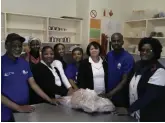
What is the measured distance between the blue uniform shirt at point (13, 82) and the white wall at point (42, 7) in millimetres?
2396

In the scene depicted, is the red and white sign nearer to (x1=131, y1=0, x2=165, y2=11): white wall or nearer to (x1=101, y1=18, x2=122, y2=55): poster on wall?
(x1=101, y1=18, x2=122, y2=55): poster on wall

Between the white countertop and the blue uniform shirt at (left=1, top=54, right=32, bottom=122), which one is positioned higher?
the blue uniform shirt at (left=1, top=54, right=32, bottom=122)

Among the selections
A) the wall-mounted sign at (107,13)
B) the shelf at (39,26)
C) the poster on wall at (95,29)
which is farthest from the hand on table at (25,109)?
the wall-mounted sign at (107,13)

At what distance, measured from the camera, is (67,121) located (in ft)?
5.86

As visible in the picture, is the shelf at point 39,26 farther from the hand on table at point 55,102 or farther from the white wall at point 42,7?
the hand on table at point 55,102

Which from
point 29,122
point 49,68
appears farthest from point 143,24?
point 29,122

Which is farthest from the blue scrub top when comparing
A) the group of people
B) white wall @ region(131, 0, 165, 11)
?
white wall @ region(131, 0, 165, 11)

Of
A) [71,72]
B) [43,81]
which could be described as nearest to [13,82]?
[43,81]

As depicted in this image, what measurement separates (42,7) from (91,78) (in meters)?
2.46

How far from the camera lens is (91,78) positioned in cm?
256

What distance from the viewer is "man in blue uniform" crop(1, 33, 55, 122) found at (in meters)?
1.87

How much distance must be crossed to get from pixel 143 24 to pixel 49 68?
2.88 meters

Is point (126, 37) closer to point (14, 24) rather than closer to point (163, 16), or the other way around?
point (163, 16)

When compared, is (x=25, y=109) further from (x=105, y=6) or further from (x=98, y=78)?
(x=105, y=6)
